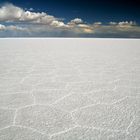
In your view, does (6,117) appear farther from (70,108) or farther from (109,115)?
(109,115)

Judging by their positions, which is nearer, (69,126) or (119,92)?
(69,126)

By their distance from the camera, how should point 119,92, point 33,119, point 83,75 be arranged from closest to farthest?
1. point 33,119
2. point 119,92
3. point 83,75

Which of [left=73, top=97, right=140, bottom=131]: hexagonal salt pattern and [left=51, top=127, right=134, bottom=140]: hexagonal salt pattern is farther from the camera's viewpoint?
[left=73, top=97, right=140, bottom=131]: hexagonal salt pattern

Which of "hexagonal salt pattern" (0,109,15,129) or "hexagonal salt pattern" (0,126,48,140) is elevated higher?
"hexagonal salt pattern" (0,109,15,129)

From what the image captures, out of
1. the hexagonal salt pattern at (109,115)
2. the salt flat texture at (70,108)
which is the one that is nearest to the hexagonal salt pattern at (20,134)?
the salt flat texture at (70,108)

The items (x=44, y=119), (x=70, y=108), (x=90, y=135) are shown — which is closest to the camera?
(x=90, y=135)

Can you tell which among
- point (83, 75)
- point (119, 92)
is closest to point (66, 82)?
point (83, 75)

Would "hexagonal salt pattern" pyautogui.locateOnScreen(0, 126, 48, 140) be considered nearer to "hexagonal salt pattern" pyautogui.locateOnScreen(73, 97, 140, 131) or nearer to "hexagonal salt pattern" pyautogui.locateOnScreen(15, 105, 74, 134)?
"hexagonal salt pattern" pyautogui.locateOnScreen(15, 105, 74, 134)

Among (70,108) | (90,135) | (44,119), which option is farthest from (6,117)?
(90,135)

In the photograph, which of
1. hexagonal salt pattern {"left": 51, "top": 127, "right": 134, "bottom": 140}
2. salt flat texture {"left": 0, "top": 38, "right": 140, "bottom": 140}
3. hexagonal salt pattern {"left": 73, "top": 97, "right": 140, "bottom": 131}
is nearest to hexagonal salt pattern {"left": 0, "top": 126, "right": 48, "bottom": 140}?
salt flat texture {"left": 0, "top": 38, "right": 140, "bottom": 140}

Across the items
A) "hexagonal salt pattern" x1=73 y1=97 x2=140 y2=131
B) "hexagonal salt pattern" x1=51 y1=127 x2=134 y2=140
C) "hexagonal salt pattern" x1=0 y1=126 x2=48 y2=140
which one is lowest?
"hexagonal salt pattern" x1=51 y1=127 x2=134 y2=140

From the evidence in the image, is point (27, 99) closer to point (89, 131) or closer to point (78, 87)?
point (78, 87)
